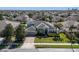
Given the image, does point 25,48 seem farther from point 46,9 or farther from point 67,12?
point 67,12

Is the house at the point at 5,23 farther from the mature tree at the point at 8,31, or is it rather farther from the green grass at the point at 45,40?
the green grass at the point at 45,40

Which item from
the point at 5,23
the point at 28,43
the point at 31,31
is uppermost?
the point at 5,23

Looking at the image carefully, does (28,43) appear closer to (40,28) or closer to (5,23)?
(40,28)

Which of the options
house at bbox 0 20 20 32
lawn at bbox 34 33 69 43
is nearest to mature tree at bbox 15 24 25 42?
house at bbox 0 20 20 32

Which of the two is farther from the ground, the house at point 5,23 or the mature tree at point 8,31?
the house at point 5,23

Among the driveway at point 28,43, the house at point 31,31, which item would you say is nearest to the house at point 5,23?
the house at point 31,31

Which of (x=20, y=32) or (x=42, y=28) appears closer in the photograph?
(x=20, y=32)

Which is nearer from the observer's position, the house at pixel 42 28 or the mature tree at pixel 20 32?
the mature tree at pixel 20 32

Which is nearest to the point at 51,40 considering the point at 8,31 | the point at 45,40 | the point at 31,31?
the point at 45,40

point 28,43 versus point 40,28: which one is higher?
point 40,28
